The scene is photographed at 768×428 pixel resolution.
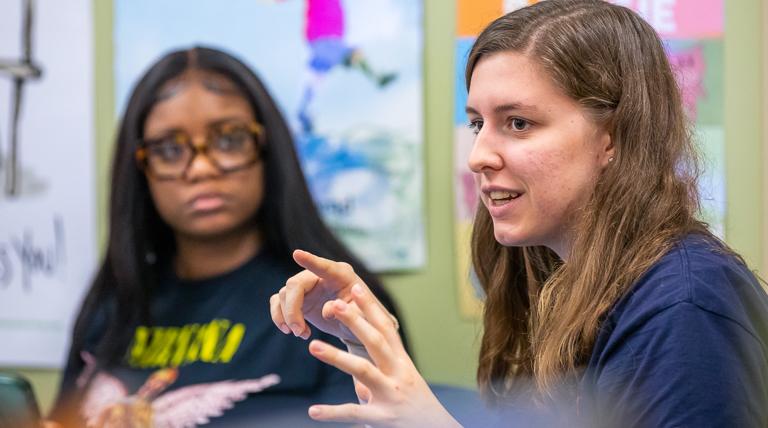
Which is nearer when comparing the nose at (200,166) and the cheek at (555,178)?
the cheek at (555,178)

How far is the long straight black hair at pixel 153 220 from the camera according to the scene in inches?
56.2

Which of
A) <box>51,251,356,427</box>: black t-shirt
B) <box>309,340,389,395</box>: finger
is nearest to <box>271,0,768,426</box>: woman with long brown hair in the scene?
<box>309,340,389,395</box>: finger

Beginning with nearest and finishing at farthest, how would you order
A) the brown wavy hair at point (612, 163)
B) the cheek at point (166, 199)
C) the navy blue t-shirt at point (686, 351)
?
1. the navy blue t-shirt at point (686, 351)
2. the brown wavy hair at point (612, 163)
3. the cheek at point (166, 199)

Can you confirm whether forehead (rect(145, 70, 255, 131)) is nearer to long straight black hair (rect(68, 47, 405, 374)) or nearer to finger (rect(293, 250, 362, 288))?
long straight black hair (rect(68, 47, 405, 374))

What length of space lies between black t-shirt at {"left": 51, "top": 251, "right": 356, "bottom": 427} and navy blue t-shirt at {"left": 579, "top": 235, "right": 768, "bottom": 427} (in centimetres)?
63

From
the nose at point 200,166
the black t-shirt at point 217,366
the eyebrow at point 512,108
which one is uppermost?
the eyebrow at point 512,108

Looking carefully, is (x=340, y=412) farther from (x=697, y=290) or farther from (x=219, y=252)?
(x=219, y=252)

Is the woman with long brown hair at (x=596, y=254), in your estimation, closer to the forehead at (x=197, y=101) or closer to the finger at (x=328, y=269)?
the finger at (x=328, y=269)

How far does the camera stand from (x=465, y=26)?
1459mm

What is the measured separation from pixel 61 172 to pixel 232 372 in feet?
1.97

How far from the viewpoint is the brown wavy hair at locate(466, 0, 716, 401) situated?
30.8 inches

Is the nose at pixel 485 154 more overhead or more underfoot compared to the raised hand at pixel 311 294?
more overhead

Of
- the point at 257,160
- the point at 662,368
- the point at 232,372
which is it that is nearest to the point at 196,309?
the point at 232,372

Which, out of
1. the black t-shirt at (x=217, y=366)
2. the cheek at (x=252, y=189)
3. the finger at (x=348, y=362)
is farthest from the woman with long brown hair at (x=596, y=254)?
the cheek at (x=252, y=189)
